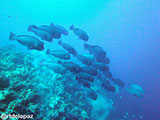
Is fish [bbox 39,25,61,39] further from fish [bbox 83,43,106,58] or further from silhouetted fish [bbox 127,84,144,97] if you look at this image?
silhouetted fish [bbox 127,84,144,97]

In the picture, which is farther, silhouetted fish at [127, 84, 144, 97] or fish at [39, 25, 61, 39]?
silhouetted fish at [127, 84, 144, 97]

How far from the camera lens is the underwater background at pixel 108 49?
685 centimetres

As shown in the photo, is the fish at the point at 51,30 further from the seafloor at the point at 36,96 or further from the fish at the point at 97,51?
the seafloor at the point at 36,96

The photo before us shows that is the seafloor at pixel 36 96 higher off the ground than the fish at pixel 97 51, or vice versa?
the fish at pixel 97 51

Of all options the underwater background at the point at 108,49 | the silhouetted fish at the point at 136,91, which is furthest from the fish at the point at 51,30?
the silhouetted fish at the point at 136,91

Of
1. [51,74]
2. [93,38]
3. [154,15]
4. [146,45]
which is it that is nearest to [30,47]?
[51,74]

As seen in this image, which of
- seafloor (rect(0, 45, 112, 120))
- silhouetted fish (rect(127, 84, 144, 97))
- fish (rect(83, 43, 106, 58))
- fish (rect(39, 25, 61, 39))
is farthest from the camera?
silhouetted fish (rect(127, 84, 144, 97))

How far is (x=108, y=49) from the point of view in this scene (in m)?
79.6

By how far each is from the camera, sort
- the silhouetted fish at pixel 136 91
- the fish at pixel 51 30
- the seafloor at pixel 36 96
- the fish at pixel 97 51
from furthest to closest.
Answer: the silhouetted fish at pixel 136 91 < the fish at pixel 97 51 < the fish at pixel 51 30 < the seafloor at pixel 36 96

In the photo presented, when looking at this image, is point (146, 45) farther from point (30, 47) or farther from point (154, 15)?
point (30, 47)

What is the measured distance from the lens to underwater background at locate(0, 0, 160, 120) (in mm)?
6852

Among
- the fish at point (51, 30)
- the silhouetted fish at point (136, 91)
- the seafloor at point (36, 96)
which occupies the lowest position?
the seafloor at point (36, 96)

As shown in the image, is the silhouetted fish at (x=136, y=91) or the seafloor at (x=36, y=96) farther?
the silhouetted fish at (x=136, y=91)

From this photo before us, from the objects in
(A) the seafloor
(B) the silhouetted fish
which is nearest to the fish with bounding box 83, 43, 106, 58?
(A) the seafloor
